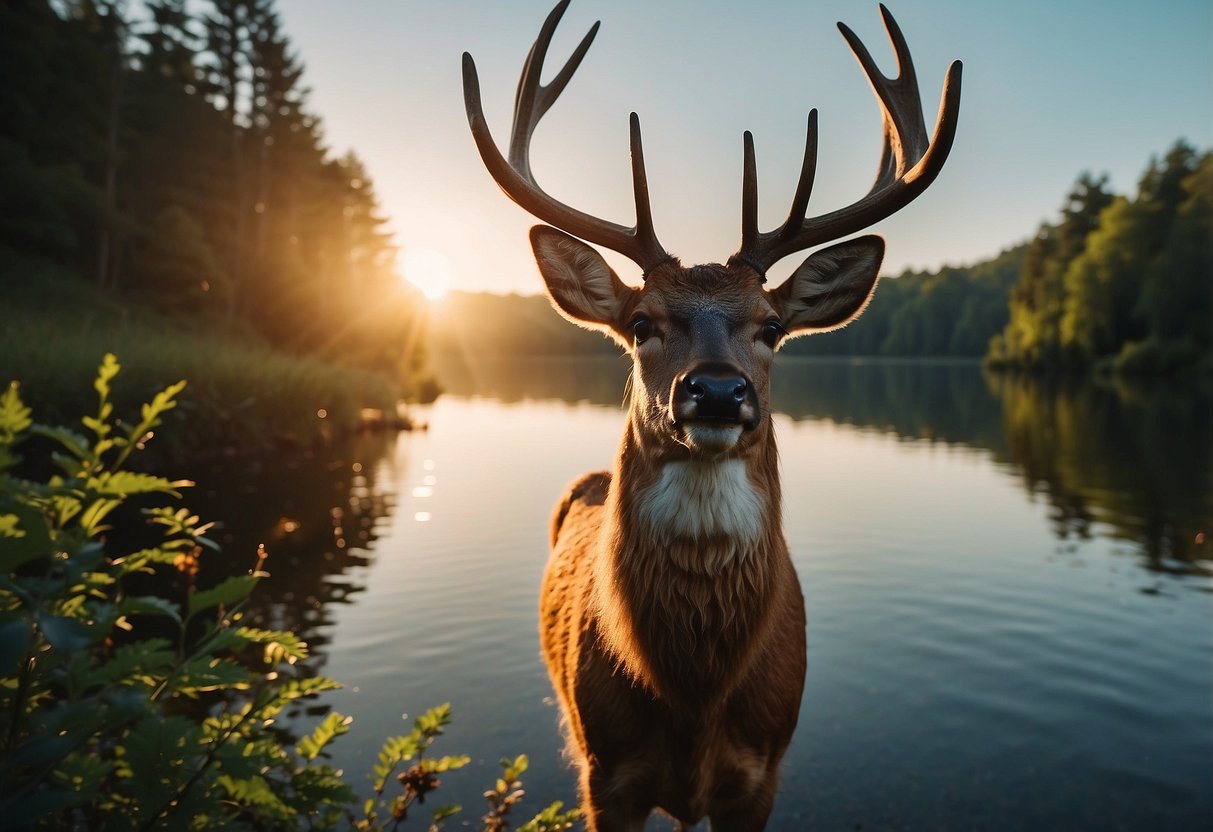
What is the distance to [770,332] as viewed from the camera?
4.04 meters

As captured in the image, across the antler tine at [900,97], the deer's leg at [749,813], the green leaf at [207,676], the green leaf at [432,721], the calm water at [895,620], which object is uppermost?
the antler tine at [900,97]

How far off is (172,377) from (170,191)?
25008 mm

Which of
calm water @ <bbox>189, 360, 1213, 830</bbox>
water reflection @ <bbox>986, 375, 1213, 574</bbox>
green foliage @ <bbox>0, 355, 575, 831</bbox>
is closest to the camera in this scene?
green foliage @ <bbox>0, 355, 575, 831</bbox>

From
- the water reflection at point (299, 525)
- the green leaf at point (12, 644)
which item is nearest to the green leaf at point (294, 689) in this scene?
the green leaf at point (12, 644)

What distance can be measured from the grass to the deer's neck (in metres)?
10.8

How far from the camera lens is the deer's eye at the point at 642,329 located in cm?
400

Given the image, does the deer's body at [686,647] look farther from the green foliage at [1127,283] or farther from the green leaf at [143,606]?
the green foliage at [1127,283]

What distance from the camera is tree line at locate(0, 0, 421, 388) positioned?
93.7 ft

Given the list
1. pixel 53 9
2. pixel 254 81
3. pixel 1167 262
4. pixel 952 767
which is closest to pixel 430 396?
pixel 254 81

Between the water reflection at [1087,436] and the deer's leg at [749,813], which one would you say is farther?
the water reflection at [1087,436]

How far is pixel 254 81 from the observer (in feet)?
121

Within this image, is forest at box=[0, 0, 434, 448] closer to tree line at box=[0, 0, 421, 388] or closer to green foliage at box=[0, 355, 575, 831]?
tree line at box=[0, 0, 421, 388]

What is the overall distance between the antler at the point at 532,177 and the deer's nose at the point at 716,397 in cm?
144

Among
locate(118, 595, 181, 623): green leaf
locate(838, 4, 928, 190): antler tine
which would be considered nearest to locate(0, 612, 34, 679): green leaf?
locate(118, 595, 181, 623): green leaf
